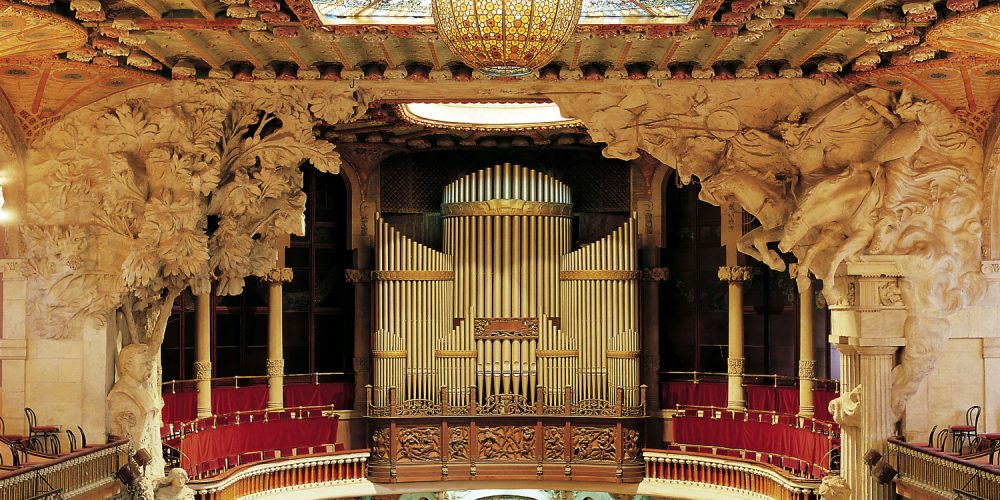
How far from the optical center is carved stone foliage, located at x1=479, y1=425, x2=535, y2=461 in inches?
798

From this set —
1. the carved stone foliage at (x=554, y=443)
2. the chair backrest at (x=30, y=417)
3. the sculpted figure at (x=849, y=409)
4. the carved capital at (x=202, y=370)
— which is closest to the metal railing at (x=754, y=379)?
the carved stone foliage at (x=554, y=443)

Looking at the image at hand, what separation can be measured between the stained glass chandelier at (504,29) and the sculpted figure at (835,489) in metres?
8.33

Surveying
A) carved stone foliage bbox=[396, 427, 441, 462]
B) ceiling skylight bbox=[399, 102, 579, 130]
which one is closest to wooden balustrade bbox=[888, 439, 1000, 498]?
ceiling skylight bbox=[399, 102, 579, 130]

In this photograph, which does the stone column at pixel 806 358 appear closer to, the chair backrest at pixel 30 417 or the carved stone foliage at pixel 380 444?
the carved stone foliage at pixel 380 444

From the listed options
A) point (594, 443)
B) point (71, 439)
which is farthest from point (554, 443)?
point (71, 439)

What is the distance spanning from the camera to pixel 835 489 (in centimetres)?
1568

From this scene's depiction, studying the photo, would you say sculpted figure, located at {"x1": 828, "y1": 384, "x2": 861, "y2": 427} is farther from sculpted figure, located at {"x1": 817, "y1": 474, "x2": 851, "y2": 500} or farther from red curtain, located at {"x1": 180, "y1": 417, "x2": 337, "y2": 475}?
red curtain, located at {"x1": 180, "y1": 417, "x2": 337, "y2": 475}

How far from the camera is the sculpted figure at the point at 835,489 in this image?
15656 mm

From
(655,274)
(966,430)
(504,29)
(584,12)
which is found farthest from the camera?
(655,274)

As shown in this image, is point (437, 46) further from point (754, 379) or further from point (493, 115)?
point (754, 379)

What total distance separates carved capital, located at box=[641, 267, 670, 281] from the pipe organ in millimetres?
399

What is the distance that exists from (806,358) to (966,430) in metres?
4.08

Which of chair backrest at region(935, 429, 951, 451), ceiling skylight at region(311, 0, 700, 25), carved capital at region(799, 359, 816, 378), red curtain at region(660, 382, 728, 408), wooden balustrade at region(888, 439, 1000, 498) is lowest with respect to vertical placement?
wooden balustrade at region(888, 439, 1000, 498)

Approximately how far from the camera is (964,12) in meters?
12.1
